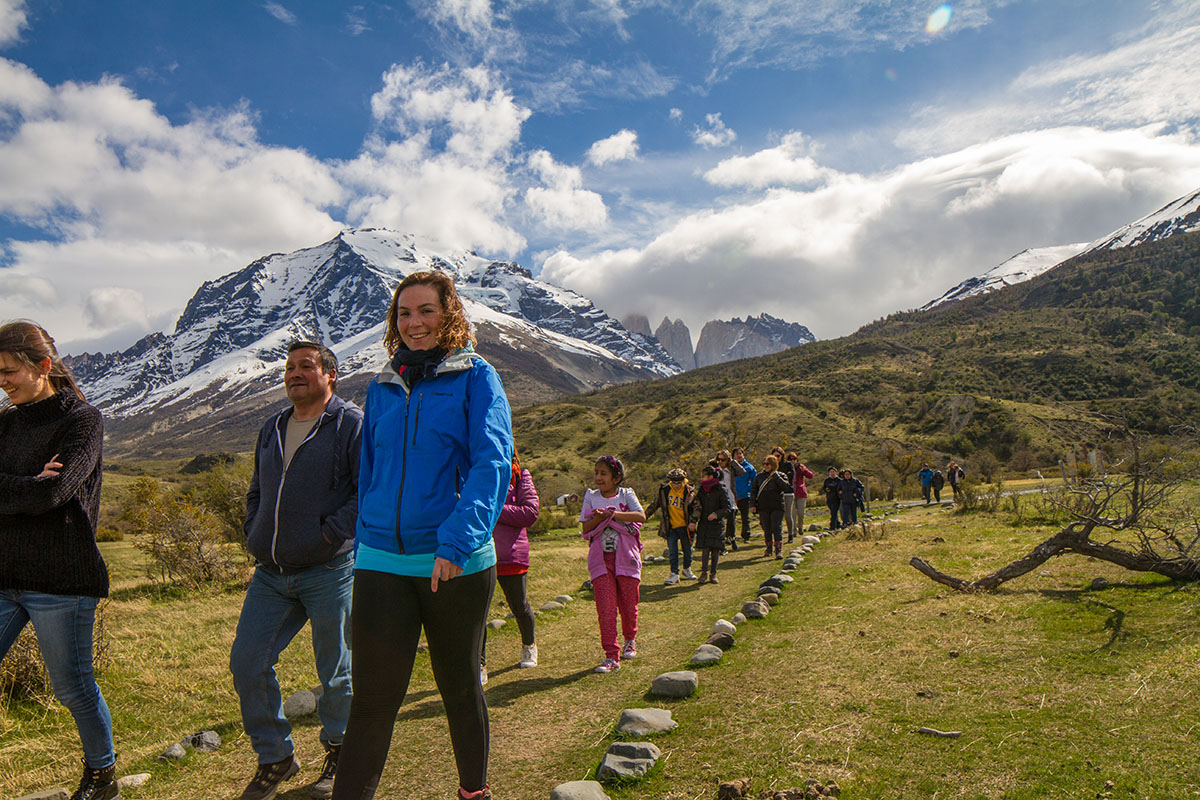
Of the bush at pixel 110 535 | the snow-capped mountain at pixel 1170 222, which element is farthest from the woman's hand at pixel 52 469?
the snow-capped mountain at pixel 1170 222

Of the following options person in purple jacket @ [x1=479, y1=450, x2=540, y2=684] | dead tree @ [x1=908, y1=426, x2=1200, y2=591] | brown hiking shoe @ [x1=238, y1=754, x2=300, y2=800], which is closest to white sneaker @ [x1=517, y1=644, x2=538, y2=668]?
person in purple jacket @ [x1=479, y1=450, x2=540, y2=684]

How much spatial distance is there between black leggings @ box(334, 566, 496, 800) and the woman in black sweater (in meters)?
1.80

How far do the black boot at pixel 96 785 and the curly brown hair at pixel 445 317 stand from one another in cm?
275

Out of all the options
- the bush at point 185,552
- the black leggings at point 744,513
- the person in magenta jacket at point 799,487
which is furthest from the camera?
the person in magenta jacket at point 799,487

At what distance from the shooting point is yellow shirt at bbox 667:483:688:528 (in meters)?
10.4

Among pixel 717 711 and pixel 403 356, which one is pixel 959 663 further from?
pixel 403 356

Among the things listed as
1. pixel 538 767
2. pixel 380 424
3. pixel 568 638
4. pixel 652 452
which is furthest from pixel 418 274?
pixel 652 452

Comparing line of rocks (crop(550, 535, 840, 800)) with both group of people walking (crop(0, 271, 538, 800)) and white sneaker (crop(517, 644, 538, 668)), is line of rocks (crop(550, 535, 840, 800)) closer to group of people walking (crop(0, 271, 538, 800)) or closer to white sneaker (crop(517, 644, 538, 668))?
group of people walking (crop(0, 271, 538, 800))

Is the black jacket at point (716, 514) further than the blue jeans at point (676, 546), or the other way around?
the blue jeans at point (676, 546)

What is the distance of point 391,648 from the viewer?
8.20 ft

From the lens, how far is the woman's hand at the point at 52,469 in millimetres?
3137

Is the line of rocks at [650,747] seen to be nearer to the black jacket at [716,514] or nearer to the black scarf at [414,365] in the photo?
the black scarf at [414,365]

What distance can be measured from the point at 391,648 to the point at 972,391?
71.0 metres

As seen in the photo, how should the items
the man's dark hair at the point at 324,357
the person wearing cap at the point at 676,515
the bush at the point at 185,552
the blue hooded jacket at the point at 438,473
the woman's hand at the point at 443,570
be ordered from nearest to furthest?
the woman's hand at the point at 443,570
the blue hooded jacket at the point at 438,473
the man's dark hair at the point at 324,357
the person wearing cap at the point at 676,515
the bush at the point at 185,552
